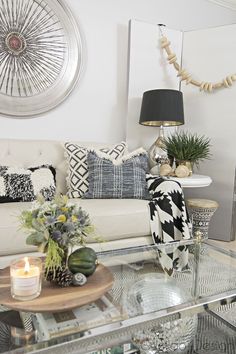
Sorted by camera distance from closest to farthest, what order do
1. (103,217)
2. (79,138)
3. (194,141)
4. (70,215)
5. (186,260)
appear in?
(70,215) → (186,260) → (103,217) → (194,141) → (79,138)

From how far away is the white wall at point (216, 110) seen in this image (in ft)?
8.62

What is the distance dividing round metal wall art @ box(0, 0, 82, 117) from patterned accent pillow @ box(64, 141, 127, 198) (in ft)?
1.70

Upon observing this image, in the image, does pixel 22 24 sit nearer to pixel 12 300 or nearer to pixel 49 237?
pixel 49 237

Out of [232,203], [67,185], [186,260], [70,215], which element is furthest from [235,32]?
[70,215]

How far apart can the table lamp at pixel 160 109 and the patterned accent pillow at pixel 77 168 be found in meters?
0.40

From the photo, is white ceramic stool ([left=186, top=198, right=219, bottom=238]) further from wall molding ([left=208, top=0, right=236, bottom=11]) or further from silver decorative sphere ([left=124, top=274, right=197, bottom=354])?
wall molding ([left=208, top=0, right=236, bottom=11])

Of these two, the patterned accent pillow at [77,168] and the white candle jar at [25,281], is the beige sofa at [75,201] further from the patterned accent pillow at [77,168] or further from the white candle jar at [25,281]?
the white candle jar at [25,281]

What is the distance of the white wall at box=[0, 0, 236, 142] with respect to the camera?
252 cm

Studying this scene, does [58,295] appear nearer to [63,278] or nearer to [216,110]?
[63,278]

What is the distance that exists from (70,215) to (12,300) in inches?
11.4

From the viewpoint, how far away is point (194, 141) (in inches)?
98.1

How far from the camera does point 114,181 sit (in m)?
2.02

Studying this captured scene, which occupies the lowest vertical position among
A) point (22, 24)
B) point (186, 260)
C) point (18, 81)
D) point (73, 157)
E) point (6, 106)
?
point (186, 260)

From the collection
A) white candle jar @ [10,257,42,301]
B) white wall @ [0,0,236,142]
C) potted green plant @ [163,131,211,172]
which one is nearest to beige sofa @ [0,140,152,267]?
white wall @ [0,0,236,142]
